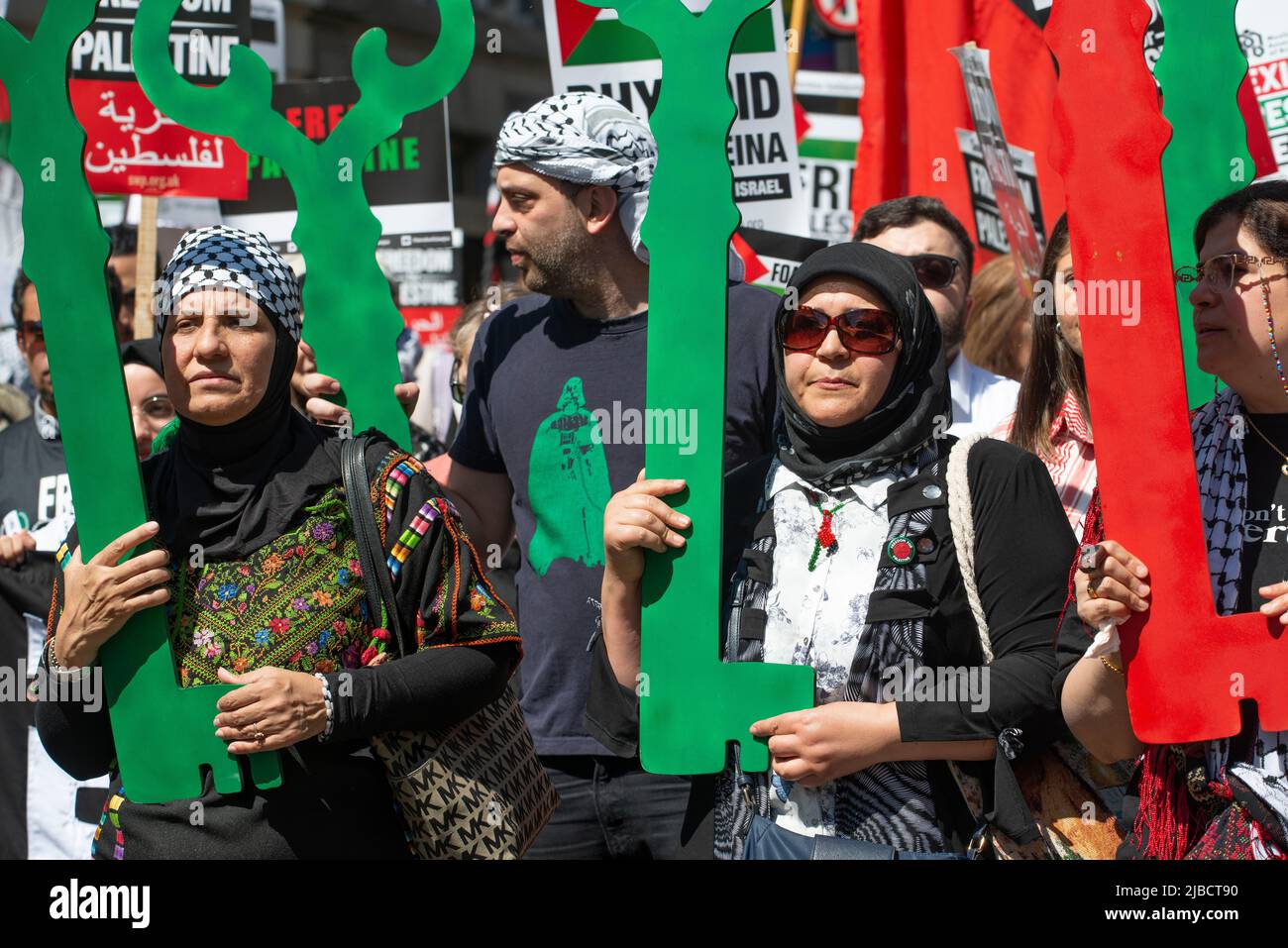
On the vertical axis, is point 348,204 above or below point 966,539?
above

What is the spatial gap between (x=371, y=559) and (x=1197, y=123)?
190 centimetres

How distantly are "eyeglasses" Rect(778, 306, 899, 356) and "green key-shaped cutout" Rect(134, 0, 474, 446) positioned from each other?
1.19 m

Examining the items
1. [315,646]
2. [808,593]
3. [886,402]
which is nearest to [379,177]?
[315,646]

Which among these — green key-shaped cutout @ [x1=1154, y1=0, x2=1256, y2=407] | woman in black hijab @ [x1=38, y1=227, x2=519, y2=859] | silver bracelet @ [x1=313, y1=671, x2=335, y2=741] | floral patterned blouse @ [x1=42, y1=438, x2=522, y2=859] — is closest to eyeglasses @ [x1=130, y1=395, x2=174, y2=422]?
woman in black hijab @ [x1=38, y1=227, x2=519, y2=859]

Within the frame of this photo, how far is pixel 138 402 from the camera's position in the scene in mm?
4656

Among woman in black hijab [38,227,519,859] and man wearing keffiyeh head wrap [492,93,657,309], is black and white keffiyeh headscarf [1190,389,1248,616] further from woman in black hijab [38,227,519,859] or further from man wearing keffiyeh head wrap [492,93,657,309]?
man wearing keffiyeh head wrap [492,93,657,309]

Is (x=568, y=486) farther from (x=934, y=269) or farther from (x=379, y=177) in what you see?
(x=379, y=177)

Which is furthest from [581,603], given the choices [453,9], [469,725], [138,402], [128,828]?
[138,402]

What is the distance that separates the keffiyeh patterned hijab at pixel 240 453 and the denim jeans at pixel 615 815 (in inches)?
39.2

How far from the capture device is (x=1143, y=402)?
8.82ft

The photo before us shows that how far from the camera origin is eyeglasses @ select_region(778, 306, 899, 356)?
2928mm

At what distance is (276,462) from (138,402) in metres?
1.76

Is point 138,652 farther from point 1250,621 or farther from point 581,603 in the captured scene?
point 1250,621

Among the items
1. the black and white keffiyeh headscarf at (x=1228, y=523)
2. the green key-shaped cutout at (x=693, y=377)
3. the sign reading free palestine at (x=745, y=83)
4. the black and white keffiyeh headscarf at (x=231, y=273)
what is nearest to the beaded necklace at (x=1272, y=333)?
the black and white keffiyeh headscarf at (x=1228, y=523)
